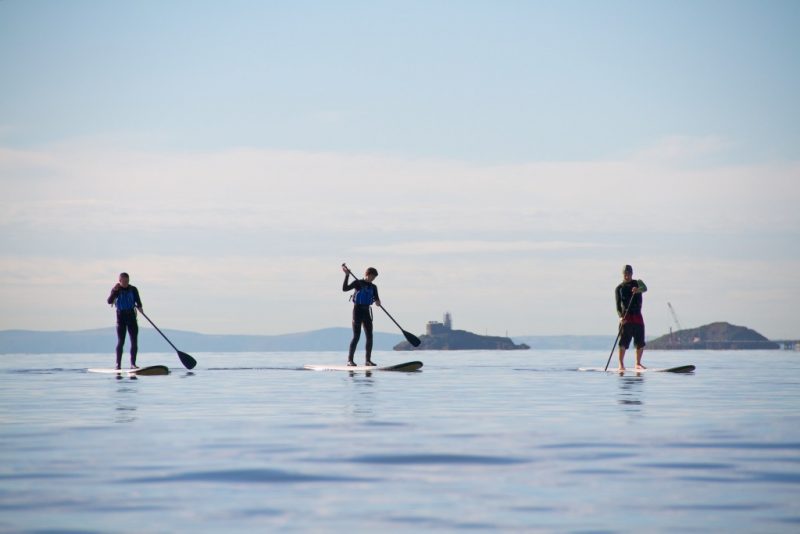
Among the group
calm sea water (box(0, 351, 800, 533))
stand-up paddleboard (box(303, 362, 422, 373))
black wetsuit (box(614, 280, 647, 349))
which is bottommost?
calm sea water (box(0, 351, 800, 533))

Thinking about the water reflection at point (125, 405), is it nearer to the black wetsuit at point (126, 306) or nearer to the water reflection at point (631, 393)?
the black wetsuit at point (126, 306)

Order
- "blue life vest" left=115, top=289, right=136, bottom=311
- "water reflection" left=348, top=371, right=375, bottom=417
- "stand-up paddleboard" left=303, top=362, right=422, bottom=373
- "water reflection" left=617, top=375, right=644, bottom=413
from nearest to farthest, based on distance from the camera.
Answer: "water reflection" left=348, top=371, right=375, bottom=417 → "water reflection" left=617, top=375, right=644, bottom=413 → "blue life vest" left=115, top=289, right=136, bottom=311 → "stand-up paddleboard" left=303, top=362, right=422, bottom=373

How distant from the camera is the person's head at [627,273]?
2744 centimetres

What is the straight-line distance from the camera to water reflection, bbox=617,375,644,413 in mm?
15867

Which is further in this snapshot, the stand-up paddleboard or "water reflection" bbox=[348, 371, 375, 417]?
the stand-up paddleboard

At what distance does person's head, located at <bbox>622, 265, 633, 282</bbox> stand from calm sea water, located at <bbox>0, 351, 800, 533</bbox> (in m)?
9.31

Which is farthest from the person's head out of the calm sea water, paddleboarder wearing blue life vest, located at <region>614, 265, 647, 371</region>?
the calm sea water

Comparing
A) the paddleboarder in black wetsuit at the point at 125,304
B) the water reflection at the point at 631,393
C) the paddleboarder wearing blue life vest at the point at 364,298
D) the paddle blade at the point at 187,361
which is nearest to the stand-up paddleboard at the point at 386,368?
the paddleboarder wearing blue life vest at the point at 364,298

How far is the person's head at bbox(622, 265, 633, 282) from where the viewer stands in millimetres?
27438

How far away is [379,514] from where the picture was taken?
→ 24.3ft

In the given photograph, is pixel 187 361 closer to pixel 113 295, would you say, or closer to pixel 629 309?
pixel 113 295

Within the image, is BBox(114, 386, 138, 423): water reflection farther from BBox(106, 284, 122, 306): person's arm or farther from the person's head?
the person's head

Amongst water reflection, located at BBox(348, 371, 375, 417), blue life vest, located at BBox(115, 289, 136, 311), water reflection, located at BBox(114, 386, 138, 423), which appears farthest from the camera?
blue life vest, located at BBox(115, 289, 136, 311)

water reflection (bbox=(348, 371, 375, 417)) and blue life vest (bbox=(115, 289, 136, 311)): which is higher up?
blue life vest (bbox=(115, 289, 136, 311))
